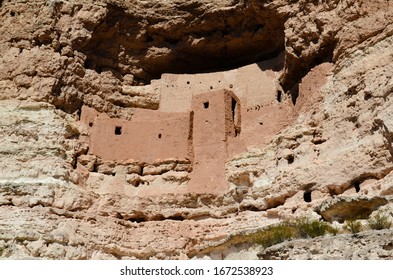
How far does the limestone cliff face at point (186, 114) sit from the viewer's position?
50.6ft

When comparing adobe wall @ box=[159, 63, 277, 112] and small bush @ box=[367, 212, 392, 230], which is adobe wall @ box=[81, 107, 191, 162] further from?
small bush @ box=[367, 212, 392, 230]

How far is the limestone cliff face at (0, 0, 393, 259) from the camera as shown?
15.4 meters

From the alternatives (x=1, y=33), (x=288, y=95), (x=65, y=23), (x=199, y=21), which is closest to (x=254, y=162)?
(x=288, y=95)

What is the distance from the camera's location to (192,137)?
18688mm

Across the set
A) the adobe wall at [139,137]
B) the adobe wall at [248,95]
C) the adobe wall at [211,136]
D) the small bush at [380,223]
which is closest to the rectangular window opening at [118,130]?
the adobe wall at [139,137]

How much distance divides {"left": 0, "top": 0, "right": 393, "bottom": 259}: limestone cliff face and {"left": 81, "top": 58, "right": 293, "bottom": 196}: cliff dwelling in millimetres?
65

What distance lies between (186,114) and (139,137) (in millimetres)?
1567

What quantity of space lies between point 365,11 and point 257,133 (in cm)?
458

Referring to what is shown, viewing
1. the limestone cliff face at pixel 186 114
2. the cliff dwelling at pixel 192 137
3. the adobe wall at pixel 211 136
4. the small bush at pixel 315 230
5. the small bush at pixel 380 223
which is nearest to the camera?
the small bush at pixel 380 223

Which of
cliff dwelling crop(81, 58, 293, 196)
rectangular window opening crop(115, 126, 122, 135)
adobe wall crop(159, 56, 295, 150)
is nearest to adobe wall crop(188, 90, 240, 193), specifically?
cliff dwelling crop(81, 58, 293, 196)

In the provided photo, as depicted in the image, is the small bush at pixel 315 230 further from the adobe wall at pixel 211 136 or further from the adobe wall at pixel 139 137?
the adobe wall at pixel 139 137

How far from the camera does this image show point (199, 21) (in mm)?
20672

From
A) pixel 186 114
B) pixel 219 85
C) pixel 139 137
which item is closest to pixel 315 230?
pixel 186 114

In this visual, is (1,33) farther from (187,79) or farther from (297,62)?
(297,62)
